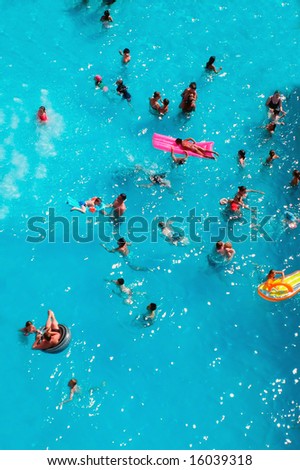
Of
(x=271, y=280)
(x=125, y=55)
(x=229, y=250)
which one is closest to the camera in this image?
(x=271, y=280)

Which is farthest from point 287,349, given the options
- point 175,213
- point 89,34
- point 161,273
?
point 89,34

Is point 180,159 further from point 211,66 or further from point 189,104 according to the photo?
point 211,66

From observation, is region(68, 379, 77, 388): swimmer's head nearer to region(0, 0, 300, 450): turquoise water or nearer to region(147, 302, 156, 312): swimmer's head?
region(0, 0, 300, 450): turquoise water

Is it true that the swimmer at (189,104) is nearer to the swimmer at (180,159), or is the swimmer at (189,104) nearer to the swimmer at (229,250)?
the swimmer at (180,159)

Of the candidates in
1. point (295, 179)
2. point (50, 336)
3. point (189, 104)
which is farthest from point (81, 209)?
point (295, 179)

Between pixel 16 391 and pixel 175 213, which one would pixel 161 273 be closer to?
pixel 175 213

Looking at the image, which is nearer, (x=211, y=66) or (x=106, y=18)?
(x=211, y=66)

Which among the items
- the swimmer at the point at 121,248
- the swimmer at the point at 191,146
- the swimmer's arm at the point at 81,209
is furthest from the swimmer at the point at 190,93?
the swimmer at the point at 121,248

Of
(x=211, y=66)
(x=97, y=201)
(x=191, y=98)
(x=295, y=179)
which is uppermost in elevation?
(x=211, y=66)

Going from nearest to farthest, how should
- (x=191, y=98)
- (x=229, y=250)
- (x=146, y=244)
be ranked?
(x=229, y=250), (x=146, y=244), (x=191, y=98)
